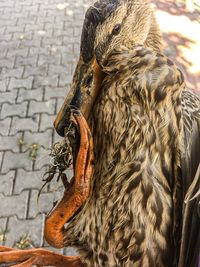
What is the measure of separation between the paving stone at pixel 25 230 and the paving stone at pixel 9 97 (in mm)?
1613

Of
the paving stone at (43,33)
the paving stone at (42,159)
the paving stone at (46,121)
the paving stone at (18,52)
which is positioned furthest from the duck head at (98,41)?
the paving stone at (43,33)

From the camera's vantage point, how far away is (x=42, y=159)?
3.47m

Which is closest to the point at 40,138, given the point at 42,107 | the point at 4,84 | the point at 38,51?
the point at 42,107

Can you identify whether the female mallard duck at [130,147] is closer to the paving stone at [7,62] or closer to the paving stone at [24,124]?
the paving stone at [24,124]

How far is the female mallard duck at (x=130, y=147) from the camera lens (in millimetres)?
1326

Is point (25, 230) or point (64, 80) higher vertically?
point (64, 80)

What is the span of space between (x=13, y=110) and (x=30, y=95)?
1.01 ft

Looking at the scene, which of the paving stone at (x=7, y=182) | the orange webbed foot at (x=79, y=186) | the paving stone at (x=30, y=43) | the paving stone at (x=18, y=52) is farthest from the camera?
the paving stone at (x=30, y=43)

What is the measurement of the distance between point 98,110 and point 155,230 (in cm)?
51

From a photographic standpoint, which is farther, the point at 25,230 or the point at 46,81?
the point at 46,81

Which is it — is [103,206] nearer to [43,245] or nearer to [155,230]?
[155,230]

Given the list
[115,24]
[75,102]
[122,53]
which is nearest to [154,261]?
[75,102]

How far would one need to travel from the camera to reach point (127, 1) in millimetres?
1515

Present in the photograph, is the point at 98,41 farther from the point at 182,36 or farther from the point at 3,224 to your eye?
the point at 182,36
